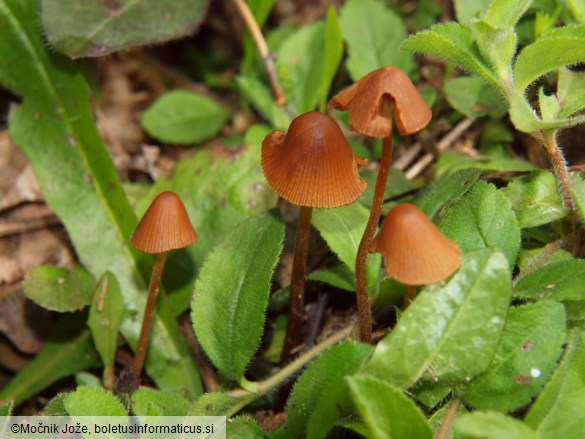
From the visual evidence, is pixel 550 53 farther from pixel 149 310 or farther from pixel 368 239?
pixel 149 310

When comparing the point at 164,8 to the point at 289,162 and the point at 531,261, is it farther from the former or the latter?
the point at 531,261

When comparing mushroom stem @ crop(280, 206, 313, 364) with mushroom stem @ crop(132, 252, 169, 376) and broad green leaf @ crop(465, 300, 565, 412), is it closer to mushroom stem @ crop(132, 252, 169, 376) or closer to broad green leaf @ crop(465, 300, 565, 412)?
mushroom stem @ crop(132, 252, 169, 376)

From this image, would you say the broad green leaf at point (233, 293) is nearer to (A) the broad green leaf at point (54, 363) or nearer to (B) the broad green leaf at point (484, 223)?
(B) the broad green leaf at point (484, 223)

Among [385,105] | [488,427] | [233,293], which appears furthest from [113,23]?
[488,427]

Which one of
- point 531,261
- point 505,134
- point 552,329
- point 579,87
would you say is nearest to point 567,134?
point 505,134

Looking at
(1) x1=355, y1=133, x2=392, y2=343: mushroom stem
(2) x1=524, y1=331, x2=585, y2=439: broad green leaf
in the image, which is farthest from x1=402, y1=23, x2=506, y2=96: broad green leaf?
(2) x1=524, y1=331, x2=585, y2=439: broad green leaf
